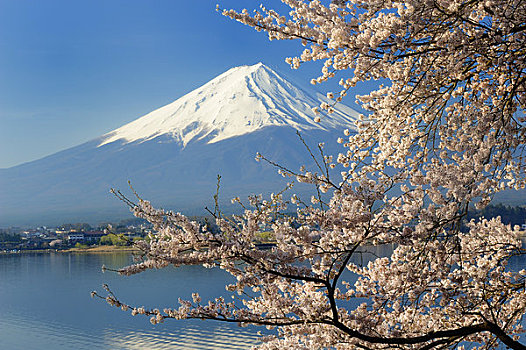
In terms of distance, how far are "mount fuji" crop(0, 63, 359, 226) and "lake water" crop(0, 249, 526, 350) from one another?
76056 millimetres

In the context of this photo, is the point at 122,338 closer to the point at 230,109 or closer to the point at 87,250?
the point at 87,250

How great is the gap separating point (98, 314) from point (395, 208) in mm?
21699

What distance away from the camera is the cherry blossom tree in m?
2.32

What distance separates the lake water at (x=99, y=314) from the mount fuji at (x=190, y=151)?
76056 millimetres

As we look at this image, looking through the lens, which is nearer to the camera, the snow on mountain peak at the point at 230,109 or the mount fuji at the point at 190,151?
the mount fuji at the point at 190,151

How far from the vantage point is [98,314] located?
22344mm

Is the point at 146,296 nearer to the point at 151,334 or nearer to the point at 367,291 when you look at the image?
the point at 151,334

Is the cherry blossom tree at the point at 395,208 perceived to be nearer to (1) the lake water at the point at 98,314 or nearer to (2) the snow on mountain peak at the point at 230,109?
(1) the lake water at the point at 98,314

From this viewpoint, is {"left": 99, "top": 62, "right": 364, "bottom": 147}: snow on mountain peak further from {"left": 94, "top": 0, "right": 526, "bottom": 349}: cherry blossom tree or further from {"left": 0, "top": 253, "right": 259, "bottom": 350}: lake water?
{"left": 94, "top": 0, "right": 526, "bottom": 349}: cherry blossom tree

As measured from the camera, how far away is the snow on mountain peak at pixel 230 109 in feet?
418

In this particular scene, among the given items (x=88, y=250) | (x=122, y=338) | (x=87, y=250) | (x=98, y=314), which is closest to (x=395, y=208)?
(x=122, y=338)

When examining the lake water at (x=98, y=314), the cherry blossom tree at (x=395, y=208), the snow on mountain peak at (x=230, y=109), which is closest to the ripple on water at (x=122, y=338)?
the lake water at (x=98, y=314)

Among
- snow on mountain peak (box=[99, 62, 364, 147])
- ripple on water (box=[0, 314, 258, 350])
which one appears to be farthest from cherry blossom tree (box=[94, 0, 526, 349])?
snow on mountain peak (box=[99, 62, 364, 147])

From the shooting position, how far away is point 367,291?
3426 millimetres
